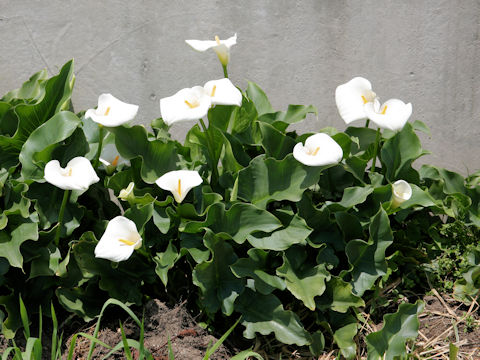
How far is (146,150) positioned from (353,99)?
803 millimetres

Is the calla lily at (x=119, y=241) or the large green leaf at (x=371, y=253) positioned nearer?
the calla lily at (x=119, y=241)

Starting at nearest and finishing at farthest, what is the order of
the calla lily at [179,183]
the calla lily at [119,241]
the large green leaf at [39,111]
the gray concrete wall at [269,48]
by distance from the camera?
the calla lily at [119,241]
the calla lily at [179,183]
the large green leaf at [39,111]
the gray concrete wall at [269,48]

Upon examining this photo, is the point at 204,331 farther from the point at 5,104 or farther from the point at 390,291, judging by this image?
the point at 5,104

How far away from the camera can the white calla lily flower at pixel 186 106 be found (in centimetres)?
207

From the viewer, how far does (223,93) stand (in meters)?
2.14

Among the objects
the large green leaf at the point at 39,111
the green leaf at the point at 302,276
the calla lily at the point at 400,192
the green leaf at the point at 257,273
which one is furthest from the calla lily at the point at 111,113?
the calla lily at the point at 400,192

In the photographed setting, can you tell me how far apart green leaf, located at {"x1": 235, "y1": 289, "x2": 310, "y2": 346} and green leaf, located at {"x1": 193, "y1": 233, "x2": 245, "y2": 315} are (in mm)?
62

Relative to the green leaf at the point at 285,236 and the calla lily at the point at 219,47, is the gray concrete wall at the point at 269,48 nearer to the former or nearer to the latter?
the calla lily at the point at 219,47

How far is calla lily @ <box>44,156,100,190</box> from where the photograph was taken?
79.5 inches

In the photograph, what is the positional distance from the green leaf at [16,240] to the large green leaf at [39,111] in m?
0.34

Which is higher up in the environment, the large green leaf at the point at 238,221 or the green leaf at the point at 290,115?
the green leaf at the point at 290,115

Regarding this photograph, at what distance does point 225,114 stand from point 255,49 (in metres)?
0.43

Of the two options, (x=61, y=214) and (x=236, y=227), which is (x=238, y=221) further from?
(x=61, y=214)

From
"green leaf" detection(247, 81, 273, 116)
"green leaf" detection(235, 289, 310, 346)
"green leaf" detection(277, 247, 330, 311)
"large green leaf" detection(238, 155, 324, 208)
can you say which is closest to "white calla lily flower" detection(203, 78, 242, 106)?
"large green leaf" detection(238, 155, 324, 208)
